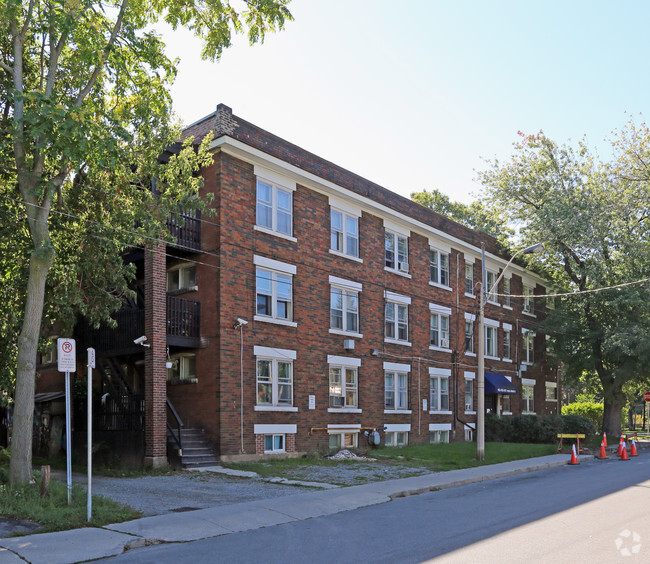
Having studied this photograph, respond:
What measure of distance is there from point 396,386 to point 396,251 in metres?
5.45

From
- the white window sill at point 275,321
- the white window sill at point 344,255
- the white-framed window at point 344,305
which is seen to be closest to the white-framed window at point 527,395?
the white-framed window at point 344,305

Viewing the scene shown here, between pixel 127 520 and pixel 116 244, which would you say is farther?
pixel 116 244

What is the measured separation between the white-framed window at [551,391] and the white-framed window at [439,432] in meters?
13.5

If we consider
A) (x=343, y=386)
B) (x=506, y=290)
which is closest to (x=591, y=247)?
(x=506, y=290)

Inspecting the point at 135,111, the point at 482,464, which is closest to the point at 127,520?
the point at 135,111

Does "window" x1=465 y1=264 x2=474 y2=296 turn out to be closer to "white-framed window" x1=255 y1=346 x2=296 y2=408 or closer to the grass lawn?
the grass lawn

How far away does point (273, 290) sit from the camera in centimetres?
2200

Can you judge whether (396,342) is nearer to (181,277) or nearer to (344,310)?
(344,310)

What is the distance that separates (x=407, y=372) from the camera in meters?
28.0

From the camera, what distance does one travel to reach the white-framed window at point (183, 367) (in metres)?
20.8

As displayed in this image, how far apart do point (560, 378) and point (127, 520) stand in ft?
121

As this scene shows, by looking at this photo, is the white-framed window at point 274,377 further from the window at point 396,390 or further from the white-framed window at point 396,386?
the window at point 396,390

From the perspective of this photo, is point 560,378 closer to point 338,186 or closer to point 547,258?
point 547,258

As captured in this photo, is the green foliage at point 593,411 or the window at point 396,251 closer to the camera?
the window at point 396,251
